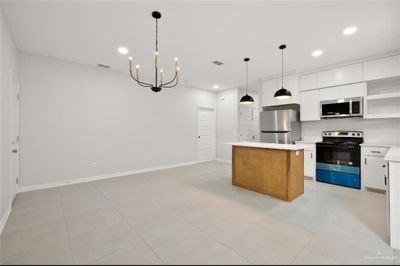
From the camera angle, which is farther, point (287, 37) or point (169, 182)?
point (169, 182)

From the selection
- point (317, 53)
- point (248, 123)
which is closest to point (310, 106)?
point (317, 53)

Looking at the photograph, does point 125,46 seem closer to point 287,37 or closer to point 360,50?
point 287,37

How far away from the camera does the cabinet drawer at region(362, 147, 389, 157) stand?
3400 mm

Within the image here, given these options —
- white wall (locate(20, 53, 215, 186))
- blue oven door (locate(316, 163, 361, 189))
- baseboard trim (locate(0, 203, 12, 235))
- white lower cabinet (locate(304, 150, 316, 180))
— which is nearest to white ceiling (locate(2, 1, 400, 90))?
white wall (locate(20, 53, 215, 186))

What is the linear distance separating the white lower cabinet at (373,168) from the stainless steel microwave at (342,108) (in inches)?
33.4

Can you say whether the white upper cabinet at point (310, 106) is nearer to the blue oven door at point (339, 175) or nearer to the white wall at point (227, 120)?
the blue oven door at point (339, 175)

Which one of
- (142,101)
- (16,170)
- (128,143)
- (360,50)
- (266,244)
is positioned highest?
(360,50)

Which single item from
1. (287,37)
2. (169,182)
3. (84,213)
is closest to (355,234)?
(287,37)

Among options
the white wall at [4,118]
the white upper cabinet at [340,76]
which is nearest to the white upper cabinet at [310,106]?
the white upper cabinet at [340,76]

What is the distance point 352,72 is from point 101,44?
533 cm

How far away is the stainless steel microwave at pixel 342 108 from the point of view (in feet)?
12.8

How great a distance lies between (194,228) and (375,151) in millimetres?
3842

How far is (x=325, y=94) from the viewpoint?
4359mm

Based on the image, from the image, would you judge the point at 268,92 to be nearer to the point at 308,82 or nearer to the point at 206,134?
the point at 308,82
